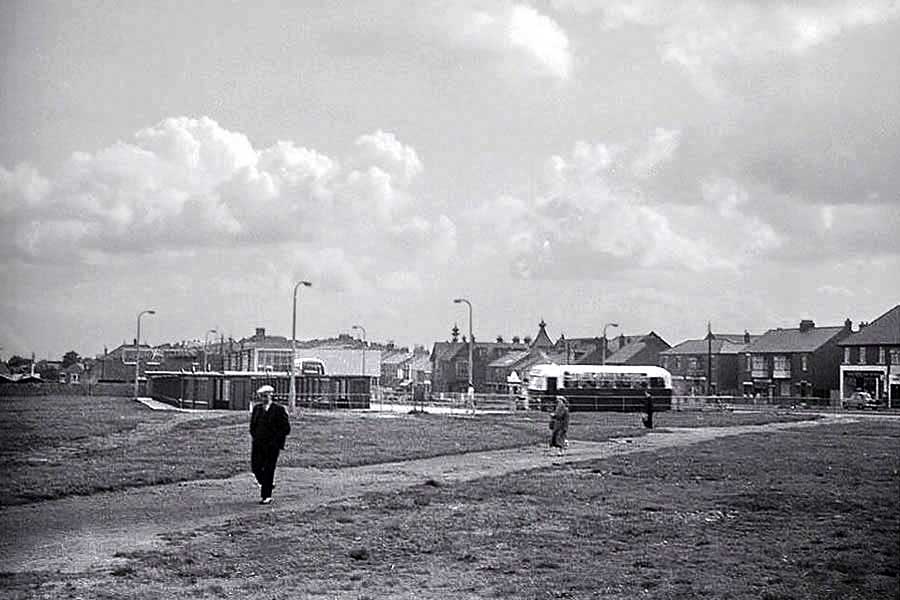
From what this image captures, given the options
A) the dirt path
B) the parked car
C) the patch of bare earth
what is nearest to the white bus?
the parked car

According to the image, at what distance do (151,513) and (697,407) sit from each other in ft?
174

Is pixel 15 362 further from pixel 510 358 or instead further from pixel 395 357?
pixel 395 357

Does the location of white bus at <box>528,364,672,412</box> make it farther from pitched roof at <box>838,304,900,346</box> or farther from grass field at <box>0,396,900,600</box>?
grass field at <box>0,396,900,600</box>

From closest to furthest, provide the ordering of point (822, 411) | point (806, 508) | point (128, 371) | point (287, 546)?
1. point (287, 546)
2. point (806, 508)
3. point (822, 411)
4. point (128, 371)

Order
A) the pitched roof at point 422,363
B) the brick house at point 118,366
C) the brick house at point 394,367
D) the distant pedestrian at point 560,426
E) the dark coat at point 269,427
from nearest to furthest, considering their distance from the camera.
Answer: the dark coat at point 269,427
the distant pedestrian at point 560,426
the brick house at point 118,366
the pitched roof at point 422,363
the brick house at point 394,367

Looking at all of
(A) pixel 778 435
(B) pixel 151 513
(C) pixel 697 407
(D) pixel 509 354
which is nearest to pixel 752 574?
(B) pixel 151 513

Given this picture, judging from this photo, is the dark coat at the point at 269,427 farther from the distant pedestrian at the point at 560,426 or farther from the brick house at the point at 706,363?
the brick house at the point at 706,363

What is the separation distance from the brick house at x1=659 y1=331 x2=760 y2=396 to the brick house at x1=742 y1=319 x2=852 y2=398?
9.90 feet

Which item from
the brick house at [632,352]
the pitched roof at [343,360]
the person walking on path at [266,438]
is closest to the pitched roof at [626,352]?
the brick house at [632,352]

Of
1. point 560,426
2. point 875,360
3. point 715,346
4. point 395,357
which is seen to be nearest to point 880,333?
point 875,360

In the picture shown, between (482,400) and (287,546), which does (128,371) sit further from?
(287,546)

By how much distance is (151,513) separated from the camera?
13.4 meters

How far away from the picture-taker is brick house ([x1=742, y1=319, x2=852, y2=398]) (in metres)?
73.5

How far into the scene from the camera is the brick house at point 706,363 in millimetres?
87875
